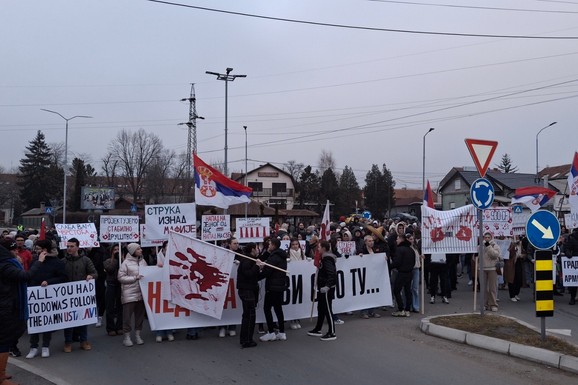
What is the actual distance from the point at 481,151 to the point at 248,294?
5.53 metres

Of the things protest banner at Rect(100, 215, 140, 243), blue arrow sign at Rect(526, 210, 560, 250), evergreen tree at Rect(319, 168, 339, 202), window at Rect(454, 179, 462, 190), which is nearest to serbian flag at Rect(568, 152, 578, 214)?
blue arrow sign at Rect(526, 210, 560, 250)

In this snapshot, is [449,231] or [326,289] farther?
[449,231]

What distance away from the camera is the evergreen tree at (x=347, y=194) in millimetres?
81812

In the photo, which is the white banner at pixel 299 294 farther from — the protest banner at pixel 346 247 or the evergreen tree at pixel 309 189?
the evergreen tree at pixel 309 189

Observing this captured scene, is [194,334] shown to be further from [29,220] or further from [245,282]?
[29,220]

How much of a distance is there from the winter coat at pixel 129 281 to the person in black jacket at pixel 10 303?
305 cm

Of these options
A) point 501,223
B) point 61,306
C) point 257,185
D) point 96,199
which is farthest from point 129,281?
point 257,185

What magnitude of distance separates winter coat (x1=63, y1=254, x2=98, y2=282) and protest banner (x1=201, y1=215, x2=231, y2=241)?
723 centimetres

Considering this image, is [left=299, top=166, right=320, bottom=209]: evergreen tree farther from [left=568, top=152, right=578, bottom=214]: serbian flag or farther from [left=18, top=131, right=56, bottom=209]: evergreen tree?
[left=568, top=152, right=578, bottom=214]: serbian flag

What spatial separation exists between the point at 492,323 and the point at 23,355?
8.34 m

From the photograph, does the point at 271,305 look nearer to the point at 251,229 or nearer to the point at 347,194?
the point at 251,229

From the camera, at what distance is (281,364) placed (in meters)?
8.14

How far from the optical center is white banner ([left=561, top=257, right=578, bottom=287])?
14039mm

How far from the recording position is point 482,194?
11156 millimetres
